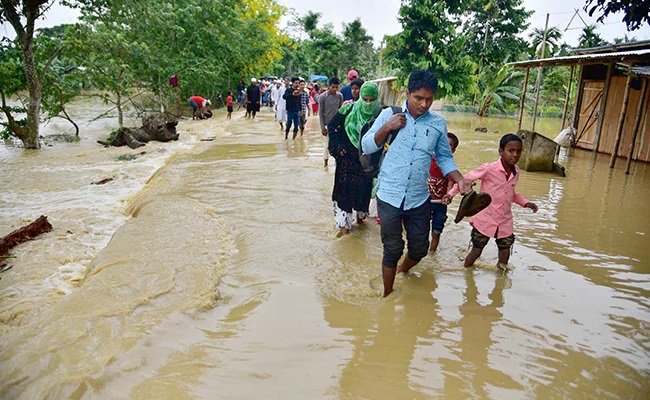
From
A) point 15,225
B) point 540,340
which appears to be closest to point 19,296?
point 15,225

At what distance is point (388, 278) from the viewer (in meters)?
3.70

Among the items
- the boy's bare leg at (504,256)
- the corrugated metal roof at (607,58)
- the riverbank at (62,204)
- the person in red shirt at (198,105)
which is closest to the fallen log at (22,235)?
the riverbank at (62,204)

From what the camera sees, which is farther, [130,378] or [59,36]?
[59,36]

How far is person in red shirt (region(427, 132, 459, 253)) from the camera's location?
4.60 m

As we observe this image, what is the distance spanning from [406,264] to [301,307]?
1.02m

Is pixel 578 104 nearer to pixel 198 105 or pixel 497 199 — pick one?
pixel 497 199

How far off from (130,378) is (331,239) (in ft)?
9.48

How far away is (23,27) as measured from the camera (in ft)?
39.9

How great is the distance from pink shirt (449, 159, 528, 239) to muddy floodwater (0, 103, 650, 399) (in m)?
0.45

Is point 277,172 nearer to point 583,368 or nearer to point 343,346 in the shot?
point 343,346

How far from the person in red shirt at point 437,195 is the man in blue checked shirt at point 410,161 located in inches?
39.1

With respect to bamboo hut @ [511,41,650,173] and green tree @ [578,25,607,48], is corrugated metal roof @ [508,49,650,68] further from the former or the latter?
green tree @ [578,25,607,48]

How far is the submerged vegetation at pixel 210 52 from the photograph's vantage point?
44.5 feet

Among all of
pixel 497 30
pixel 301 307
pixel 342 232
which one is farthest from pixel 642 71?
pixel 497 30
